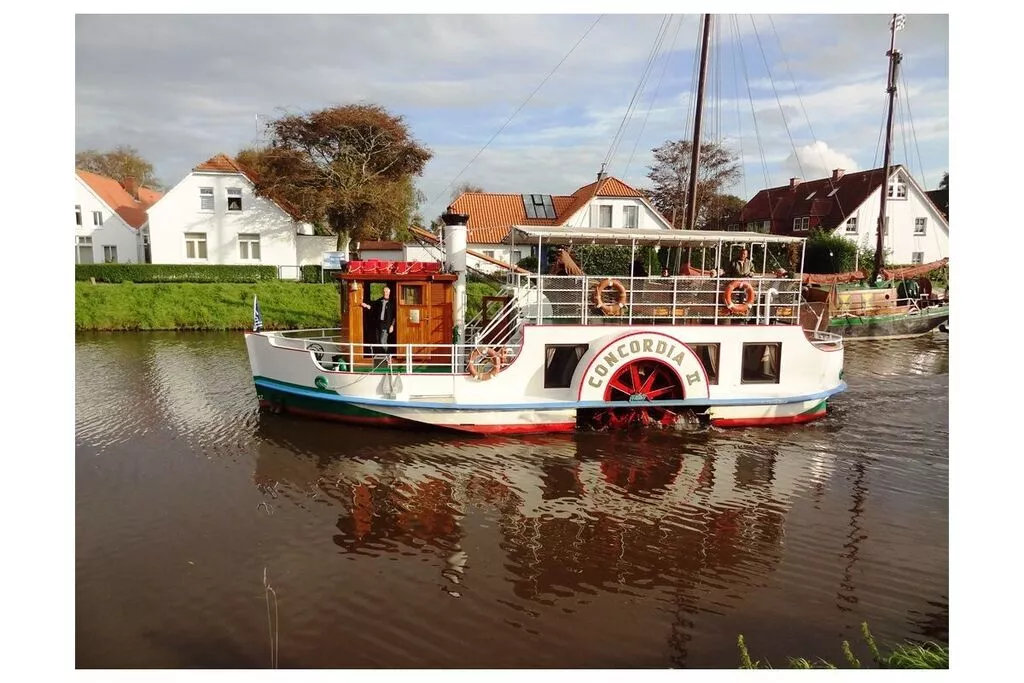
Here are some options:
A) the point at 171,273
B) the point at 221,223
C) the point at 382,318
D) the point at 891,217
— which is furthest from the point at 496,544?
the point at 891,217

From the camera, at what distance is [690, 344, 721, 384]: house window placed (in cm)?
1159

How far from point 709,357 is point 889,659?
7042 millimetres

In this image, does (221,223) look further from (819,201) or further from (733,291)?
(819,201)

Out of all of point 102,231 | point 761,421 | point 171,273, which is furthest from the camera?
point 102,231

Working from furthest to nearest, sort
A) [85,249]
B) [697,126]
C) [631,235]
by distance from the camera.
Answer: [85,249] < [697,126] < [631,235]

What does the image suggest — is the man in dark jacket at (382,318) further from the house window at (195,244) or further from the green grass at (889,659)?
the house window at (195,244)

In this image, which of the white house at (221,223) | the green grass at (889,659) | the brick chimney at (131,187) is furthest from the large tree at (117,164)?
the green grass at (889,659)

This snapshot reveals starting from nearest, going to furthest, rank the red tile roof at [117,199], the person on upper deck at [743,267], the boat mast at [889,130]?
the person on upper deck at [743,267], the boat mast at [889,130], the red tile roof at [117,199]

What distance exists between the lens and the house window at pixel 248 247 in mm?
32094

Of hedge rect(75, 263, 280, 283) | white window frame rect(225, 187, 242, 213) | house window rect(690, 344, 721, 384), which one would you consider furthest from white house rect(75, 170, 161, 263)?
house window rect(690, 344, 721, 384)

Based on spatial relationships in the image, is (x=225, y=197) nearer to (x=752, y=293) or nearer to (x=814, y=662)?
(x=752, y=293)

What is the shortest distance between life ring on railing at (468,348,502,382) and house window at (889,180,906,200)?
35615mm

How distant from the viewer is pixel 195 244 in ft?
104
